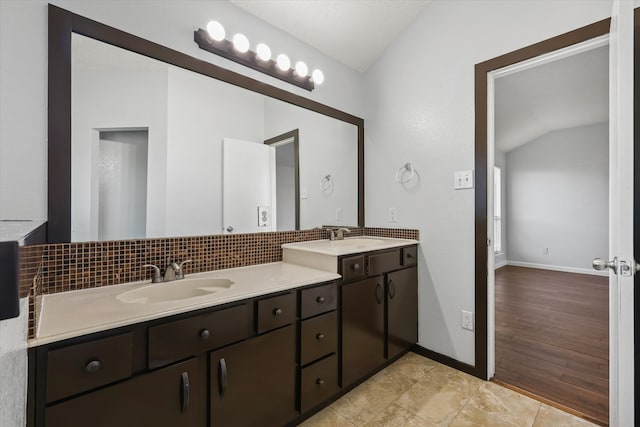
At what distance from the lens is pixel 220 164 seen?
172cm

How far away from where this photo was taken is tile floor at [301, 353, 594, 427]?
1.51 metres

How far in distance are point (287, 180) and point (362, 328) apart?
1121 millimetres

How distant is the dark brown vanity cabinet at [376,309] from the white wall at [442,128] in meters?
0.16

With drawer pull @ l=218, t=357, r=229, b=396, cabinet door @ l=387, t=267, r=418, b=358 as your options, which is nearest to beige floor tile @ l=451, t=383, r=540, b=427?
cabinet door @ l=387, t=267, r=418, b=358

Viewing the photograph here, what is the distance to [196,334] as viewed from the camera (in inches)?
41.5

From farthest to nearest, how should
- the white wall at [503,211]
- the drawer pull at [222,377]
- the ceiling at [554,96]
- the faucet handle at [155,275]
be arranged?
the white wall at [503,211], the ceiling at [554,96], the faucet handle at [155,275], the drawer pull at [222,377]

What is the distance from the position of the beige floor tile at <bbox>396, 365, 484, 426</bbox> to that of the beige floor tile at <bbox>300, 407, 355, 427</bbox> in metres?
0.36

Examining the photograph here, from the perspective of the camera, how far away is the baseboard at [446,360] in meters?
1.93

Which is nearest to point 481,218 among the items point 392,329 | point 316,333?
point 392,329

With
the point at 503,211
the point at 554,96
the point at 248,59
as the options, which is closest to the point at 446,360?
the point at 248,59

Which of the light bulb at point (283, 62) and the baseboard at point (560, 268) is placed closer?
the light bulb at point (283, 62)

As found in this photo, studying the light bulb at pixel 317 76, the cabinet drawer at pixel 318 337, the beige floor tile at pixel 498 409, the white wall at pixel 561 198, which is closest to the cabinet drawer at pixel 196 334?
the cabinet drawer at pixel 318 337

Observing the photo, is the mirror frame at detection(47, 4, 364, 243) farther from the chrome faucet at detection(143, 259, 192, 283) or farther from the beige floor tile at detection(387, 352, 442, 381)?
the beige floor tile at detection(387, 352, 442, 381)

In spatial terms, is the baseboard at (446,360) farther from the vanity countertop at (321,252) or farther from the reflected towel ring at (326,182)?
the reflected towel ring at (326,182)
